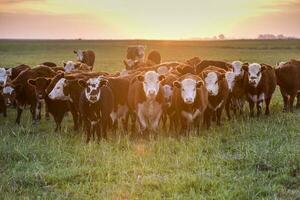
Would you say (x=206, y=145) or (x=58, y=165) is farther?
(x=206, y=145)

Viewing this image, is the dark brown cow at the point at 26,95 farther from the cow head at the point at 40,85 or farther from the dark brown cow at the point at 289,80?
the dark brown cow at the point at 289,80

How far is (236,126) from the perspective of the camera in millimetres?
13492

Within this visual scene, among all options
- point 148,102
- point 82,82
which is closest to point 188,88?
point 148,102

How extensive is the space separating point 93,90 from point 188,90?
219 cm

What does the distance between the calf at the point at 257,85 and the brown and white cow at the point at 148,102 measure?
3.74m

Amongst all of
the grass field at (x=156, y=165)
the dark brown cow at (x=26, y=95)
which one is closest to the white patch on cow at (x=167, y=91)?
the grass field at (x=156, y=165)

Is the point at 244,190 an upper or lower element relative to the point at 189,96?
lower

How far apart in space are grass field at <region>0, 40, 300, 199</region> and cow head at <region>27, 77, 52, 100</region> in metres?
1.49

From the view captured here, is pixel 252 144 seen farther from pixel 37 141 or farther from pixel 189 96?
pixel 37 141

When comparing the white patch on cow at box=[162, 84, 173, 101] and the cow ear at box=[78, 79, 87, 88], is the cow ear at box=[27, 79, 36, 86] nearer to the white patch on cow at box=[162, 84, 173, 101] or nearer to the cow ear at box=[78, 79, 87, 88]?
the cow ear at box=[78, 79, 87, 88]

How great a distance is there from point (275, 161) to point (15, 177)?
4.50 meters

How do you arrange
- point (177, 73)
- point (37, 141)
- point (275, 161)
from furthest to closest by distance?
1. point (177, 73)
2. point (37, 141)
3. point (275, 161)

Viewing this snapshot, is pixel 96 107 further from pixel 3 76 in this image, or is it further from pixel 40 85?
pixel 3 76

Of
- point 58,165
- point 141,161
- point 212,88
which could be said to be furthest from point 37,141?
point 212,88
